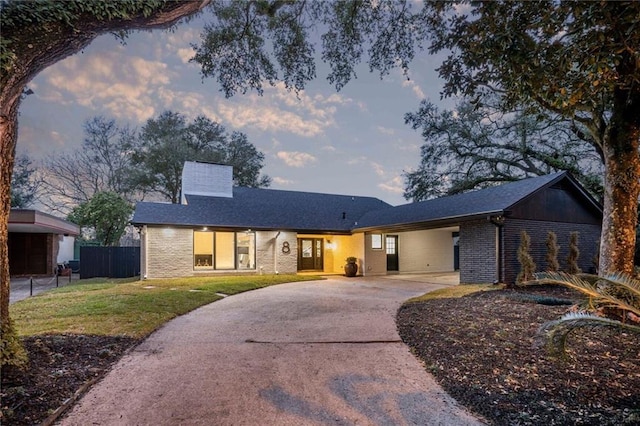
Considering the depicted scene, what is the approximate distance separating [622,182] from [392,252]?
12.6m

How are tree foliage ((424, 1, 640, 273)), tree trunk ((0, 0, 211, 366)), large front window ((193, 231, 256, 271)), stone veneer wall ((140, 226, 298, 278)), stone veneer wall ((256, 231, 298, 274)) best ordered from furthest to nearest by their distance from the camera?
stone veneer wall ((256, 231, 298, 274)) < large front window ((193, 231, 256, 271)) < stone veneer wall ((140, 226, 298, 278)) < tree foliage ((424, 1, 640, 273)) < tree trunk ((0, 0, 211, 366))

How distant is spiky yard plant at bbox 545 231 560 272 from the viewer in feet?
37.0

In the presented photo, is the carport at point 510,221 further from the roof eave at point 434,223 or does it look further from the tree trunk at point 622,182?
the tree trunk at point 622,182

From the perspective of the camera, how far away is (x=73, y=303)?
8070 millimetres

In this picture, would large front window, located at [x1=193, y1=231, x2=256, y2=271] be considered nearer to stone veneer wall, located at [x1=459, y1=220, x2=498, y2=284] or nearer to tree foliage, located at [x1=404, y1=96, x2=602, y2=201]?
stone veneer wall, located at [x1=459, y1=220, x2=498, y2=284]

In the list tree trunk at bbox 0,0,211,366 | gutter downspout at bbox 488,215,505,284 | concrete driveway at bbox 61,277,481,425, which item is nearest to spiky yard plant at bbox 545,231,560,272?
gutter downspout at bbox 488,215,505,284

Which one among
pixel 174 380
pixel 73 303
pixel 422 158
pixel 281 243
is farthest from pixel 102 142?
pixel 174 380

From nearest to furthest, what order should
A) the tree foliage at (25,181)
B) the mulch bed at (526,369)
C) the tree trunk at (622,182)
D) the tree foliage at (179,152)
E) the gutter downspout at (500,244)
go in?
1. the mulch bed at (526,369)
2. the tree trunk at (622,182)
3. the gutter downspout at (500,244)
4. the tree foliage at (25,181)
5. the tree foliage at (179,152)

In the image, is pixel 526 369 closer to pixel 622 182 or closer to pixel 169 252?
pixel 622 182

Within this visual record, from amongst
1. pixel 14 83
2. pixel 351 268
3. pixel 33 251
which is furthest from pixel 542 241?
pixel 33 251

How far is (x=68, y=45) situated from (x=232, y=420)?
446 centimetres

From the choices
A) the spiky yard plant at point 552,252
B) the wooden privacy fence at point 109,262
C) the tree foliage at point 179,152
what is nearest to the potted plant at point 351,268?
the spiky yard plant at point 552,252

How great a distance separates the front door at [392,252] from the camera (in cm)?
1808

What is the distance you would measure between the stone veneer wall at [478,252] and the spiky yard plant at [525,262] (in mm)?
713
